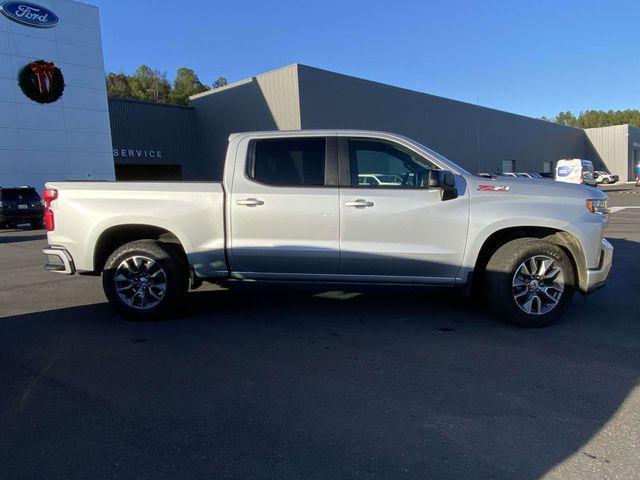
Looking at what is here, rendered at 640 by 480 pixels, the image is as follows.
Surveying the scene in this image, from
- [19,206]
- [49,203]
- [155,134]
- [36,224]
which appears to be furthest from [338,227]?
[155,134]

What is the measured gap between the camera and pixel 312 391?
365cm

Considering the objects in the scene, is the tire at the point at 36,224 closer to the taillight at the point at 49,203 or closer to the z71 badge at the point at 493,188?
the taillight at the point at 49,203

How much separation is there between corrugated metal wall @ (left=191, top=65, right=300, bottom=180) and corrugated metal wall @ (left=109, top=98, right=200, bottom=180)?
889mm

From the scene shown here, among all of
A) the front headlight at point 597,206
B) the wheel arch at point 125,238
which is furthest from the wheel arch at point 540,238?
the wheel arch at point 125,238

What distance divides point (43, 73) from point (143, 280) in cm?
2747

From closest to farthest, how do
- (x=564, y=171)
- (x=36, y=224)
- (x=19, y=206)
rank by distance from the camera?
(x=19, y=206) < (x=36, y=224) < (x=564, y=171)

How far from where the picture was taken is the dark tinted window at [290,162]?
5.32 metres

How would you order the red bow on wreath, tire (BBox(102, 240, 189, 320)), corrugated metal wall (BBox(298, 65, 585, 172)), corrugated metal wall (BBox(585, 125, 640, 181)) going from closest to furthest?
tire (BBox(102, 240, 189, 320))
the red bow on wreath
corrugated metal wall (BBox(298, 65, 585, 172))
corrugated metal wall (BBox(585, 125, 640, 181))

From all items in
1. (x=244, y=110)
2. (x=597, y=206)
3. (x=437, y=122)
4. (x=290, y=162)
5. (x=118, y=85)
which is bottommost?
(x=597, y=206)

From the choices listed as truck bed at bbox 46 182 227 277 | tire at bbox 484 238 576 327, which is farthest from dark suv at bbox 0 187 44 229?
tire at bbox 484 238 576 327

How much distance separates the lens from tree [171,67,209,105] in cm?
8900

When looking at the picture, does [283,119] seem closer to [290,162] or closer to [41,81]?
[41,81]

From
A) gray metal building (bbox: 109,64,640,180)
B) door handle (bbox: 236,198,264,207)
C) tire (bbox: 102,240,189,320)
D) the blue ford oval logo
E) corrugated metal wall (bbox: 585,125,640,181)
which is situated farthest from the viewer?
corrugated metal wall (bbox: 585,125,640,181)

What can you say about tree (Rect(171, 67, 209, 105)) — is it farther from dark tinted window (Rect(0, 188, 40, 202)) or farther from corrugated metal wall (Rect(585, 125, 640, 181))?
dark tinted window (Rect(0, 188, 40, 202))
